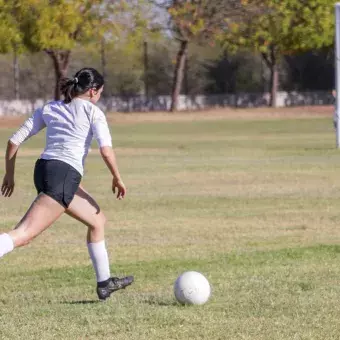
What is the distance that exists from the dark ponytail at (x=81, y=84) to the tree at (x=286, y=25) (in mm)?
56673

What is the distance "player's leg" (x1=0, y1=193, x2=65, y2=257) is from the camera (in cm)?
938

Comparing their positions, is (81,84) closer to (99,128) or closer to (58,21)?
(99,128)

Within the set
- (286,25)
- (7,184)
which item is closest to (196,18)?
(286,25)

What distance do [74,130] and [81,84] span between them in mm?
403

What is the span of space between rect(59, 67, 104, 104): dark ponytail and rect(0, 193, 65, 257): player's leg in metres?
0.91

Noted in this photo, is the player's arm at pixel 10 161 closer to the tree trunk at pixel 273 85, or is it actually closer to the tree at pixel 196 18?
the tree at pixel 196 18

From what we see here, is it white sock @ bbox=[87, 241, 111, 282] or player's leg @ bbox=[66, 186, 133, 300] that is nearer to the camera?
player's leg @ bbox=[66, 186, 133, 300]

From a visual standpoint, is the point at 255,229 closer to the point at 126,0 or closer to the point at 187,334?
the point at 187,334

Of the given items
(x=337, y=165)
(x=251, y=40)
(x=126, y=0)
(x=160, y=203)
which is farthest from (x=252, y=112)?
(x=160, y=203)

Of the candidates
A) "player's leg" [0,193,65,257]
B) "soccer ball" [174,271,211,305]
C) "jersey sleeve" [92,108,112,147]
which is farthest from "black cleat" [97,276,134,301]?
"jersey sleeve" [92,108,112,147]

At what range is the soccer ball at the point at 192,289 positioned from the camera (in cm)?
939

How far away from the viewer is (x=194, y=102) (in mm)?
75312

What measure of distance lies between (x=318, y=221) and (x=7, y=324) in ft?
27.7

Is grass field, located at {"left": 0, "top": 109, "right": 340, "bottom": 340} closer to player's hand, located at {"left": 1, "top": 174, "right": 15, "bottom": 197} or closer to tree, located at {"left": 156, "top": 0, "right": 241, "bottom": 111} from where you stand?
player's hand, located at {"left": 1, "top": 174, "right": 15, "bottom": 197}
